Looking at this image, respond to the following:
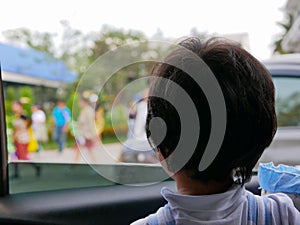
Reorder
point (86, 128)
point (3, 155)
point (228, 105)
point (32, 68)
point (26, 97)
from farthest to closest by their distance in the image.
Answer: point (32, 68) < point (26, 97) < point (86, 128) < point (3, 155) < point (228, 105)

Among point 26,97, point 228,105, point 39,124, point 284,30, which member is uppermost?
point 284,30

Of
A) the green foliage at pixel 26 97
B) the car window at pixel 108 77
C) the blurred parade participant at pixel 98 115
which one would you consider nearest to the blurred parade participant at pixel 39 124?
the green foliage at pixel 26 97

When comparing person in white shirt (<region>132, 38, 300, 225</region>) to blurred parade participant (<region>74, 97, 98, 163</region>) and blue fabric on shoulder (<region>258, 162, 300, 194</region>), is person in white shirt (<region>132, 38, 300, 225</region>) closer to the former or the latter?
blue fabric on shoulder (<region>258, 162, 300, 194</region>)

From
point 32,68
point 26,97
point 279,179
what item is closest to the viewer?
point 279,179

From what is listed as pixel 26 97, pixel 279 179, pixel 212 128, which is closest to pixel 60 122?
pixel 26 97

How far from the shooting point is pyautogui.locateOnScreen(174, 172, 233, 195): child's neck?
864mm

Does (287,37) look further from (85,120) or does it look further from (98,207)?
(98,207)

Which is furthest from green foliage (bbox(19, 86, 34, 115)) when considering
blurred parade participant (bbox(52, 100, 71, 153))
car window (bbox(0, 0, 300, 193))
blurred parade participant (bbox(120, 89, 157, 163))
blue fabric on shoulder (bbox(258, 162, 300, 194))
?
blue fabric on shoulder (bbox(258, 162, 300, 194))

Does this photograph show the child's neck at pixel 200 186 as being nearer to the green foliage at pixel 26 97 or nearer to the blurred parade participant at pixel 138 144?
the blurred parade participant at pixel 138 144

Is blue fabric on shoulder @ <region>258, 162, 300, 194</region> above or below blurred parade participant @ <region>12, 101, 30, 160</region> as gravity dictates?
above

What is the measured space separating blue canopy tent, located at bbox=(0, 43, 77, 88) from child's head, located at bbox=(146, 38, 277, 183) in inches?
41.0

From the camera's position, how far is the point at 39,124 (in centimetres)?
267

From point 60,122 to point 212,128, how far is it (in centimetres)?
177

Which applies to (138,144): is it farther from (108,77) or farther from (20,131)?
(20,131)
